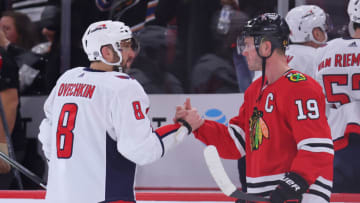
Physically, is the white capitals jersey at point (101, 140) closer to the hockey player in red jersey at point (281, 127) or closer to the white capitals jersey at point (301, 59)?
the hockey player in red jersey at point (281, 127)

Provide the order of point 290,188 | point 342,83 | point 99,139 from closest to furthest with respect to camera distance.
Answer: point 290,188 < point 99,139 < point 342,83

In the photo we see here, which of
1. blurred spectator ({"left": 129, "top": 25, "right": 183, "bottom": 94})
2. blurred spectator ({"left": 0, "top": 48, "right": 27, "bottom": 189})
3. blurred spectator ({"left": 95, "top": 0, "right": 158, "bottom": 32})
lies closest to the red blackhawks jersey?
blurred spectator ({"left": 0, "top": 48, "right": 27, "bottom": 189})

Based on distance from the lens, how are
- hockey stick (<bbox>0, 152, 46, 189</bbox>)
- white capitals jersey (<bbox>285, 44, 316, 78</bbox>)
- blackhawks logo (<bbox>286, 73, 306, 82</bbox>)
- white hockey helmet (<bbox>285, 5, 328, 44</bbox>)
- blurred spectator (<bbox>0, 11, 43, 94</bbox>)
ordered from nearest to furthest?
blackhawks logo (<bbox>286, 73, 306, 82</bbox>), hockey stick (<bbox>0, 152, 46, 189</bbox>), white capitals jersey (<bbox>285, 44, 316, 78</bbox>), white hockey helmet (<bbox>285, 5, 328, 44</bbox>), blurred spectator (<bbox>0, 11, 43, 94</bbox>)

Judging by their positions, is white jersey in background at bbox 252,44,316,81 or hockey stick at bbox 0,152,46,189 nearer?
hockey stick at bbox 0,152,46,189

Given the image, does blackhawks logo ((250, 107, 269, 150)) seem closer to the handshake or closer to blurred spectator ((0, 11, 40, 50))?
the handshake

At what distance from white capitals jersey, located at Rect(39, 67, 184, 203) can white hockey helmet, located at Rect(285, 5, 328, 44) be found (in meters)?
2.18

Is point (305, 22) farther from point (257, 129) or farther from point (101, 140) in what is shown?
point (101, 140)

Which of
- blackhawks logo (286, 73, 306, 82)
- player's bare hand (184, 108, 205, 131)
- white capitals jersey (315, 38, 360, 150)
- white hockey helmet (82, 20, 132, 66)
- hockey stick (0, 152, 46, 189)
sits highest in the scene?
white hockey helmet (82, 20, 132, 66)

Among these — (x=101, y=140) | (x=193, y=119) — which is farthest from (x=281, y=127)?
(x=101, y=140)

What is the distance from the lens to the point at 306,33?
438cm

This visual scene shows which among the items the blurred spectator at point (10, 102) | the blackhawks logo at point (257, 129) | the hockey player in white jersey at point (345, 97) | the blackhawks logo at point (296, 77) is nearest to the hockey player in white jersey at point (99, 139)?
the blackhawks logo at point (257, 129)

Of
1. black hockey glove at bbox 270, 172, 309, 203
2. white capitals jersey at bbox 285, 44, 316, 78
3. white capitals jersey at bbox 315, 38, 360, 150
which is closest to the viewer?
black hockey glove at bbox 270, 172, 309, 203

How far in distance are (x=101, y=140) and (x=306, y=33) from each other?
2357 millimetres

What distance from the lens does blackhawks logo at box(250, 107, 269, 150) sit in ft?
7.44
